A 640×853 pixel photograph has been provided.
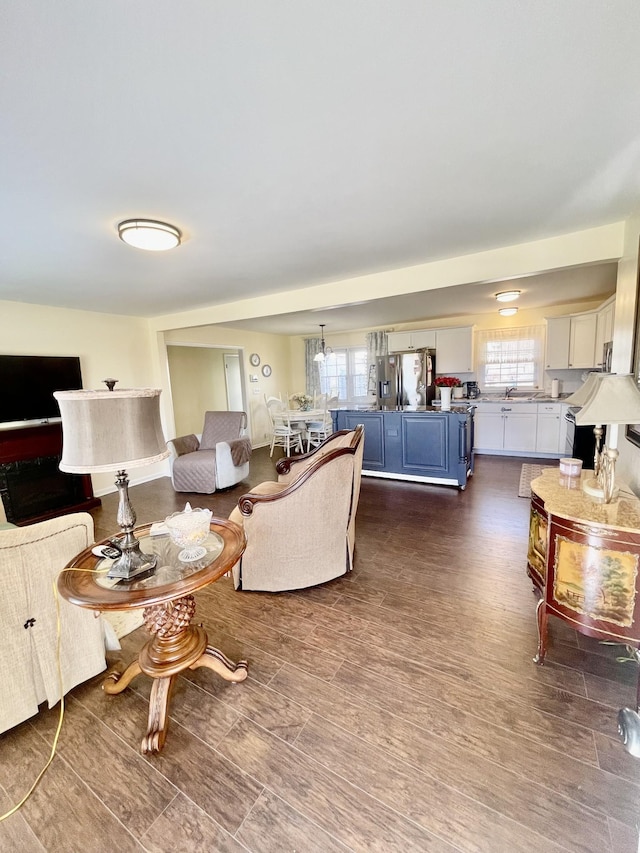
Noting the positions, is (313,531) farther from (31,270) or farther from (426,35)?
(31,270)

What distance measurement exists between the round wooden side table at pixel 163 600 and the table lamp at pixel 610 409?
5.77ft

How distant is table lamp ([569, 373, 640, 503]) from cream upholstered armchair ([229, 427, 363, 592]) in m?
1.28

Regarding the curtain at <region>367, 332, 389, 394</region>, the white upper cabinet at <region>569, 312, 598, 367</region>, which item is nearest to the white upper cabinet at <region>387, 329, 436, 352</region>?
the curtain at <region>367, 332, 389, 394</region>

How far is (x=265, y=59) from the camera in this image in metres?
1.07

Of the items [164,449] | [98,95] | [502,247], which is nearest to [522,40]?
[98,95]

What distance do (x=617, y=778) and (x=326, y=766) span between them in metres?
1.02

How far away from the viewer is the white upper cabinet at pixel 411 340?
6246 mm

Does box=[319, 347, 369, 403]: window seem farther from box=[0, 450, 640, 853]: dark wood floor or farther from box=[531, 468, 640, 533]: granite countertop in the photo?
box=[0, 450, 640, 853]: dark wood floor

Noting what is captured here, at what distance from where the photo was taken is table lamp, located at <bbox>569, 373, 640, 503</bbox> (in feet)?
5.32

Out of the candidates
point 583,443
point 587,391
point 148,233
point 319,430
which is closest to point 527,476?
point 583,443

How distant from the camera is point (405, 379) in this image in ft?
18.5

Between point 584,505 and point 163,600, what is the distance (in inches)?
74.3

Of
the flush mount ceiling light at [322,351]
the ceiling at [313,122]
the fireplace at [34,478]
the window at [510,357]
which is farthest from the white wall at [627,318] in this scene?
the fireplace at [34,478]

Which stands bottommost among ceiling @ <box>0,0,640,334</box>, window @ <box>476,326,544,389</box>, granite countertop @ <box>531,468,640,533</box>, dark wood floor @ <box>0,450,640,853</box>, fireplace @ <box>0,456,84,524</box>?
dark wood floor @ <box>0,450,640,853</box>
